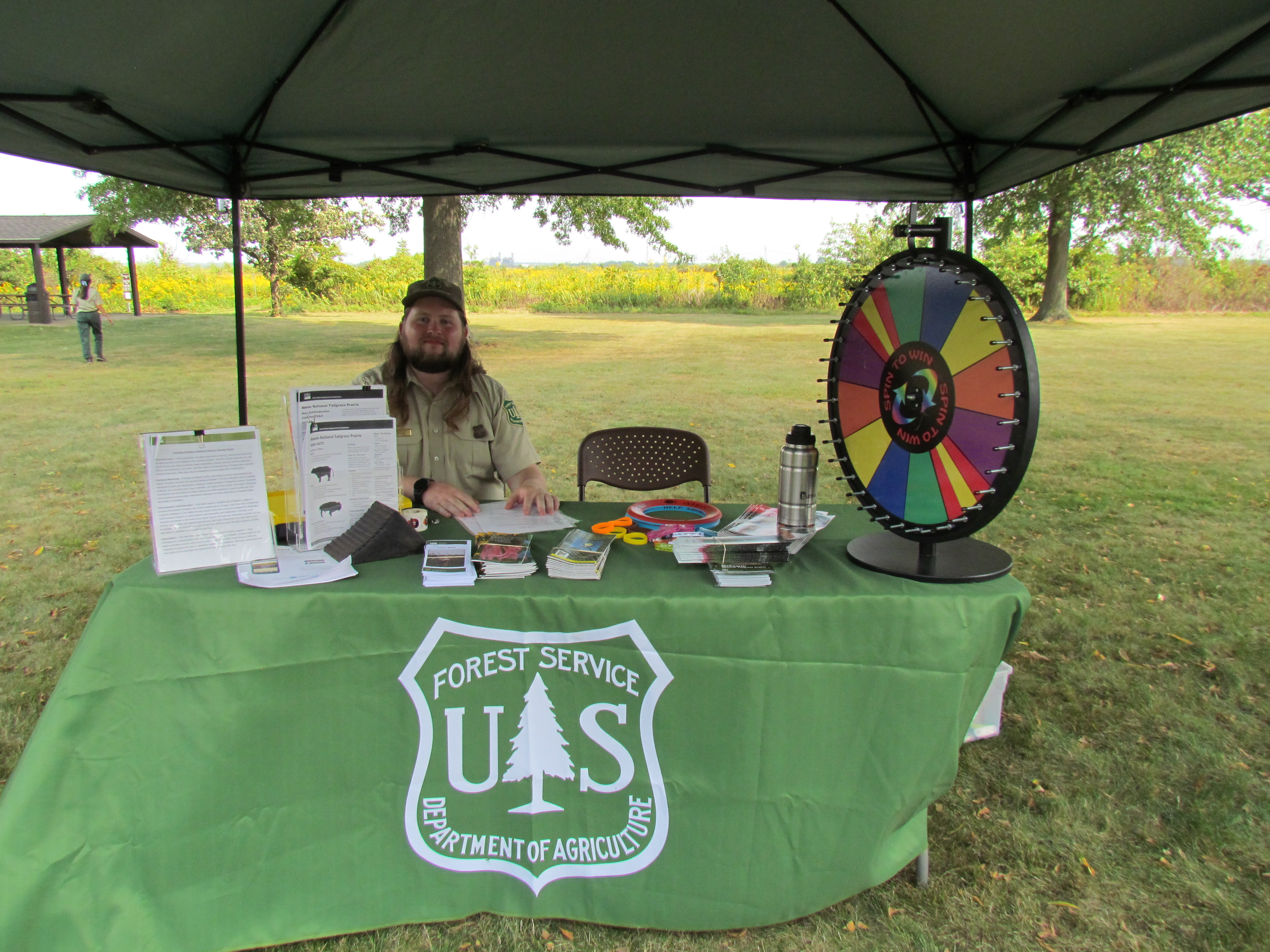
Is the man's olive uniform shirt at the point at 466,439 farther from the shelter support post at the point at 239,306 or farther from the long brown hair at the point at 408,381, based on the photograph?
the shelter support post at the point at 239,306

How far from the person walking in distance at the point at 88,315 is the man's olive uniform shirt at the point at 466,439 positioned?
1186 cm

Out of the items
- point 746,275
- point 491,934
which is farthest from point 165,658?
point 746,275

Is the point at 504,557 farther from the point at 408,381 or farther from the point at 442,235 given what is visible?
the point at 442,235

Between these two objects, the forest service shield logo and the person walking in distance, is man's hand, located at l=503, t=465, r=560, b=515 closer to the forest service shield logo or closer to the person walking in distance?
the forest service shield logo

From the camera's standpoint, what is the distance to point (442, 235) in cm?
932

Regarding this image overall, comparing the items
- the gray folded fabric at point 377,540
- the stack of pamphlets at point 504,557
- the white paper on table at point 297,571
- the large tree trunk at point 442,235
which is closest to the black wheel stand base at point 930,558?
the stack of pamphlets at point 504,557

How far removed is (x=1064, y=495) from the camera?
562 cm

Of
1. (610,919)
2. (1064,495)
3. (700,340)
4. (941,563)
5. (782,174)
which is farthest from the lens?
(700,340)

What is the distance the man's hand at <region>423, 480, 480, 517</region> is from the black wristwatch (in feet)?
0.38

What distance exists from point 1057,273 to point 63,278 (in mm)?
23349

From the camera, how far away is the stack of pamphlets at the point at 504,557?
5.45 ft

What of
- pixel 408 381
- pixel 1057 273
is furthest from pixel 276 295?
pixel 408 381

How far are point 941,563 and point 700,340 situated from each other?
1293 centimetres

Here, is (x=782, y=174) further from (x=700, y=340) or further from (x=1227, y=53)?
(x=700, y=340)
